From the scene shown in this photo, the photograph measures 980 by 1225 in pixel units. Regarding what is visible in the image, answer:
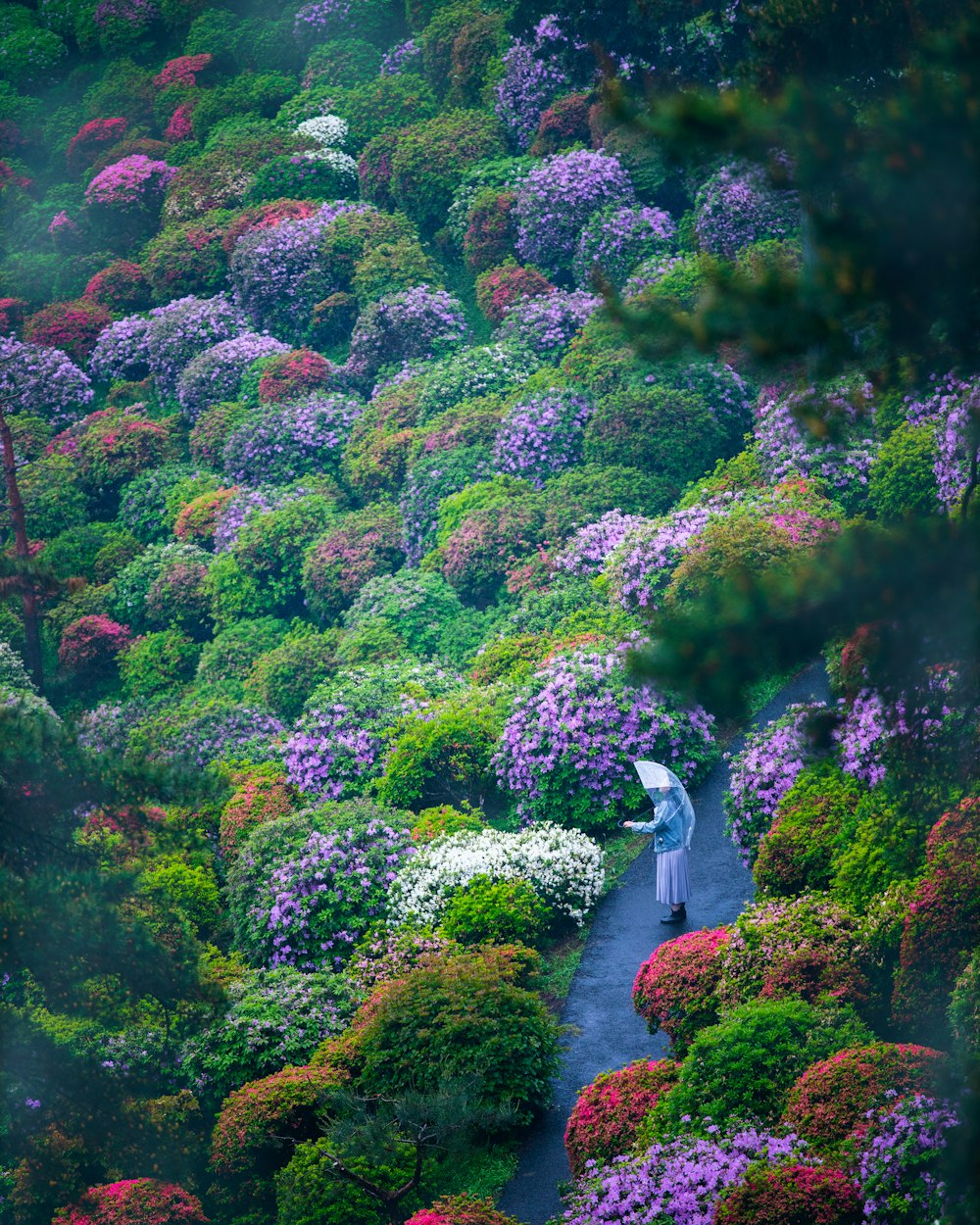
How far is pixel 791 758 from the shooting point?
38.7 feet

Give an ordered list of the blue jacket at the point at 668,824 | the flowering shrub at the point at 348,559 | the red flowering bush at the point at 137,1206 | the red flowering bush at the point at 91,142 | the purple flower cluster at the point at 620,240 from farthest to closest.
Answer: the red flowering bush at the point at 91,142 < the purple flower cluster at the point at 620,240 < the flowering shrub at the point at 348,559 < the blue jacket at the point at 668,824 < the red flowering bush at the point at 137,1206

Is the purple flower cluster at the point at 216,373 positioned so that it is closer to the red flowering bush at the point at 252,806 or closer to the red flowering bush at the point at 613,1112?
the red flowering bush at the point at 252,806

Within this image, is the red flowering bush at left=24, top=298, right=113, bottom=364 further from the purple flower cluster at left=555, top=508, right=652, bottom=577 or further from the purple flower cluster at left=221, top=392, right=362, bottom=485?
the purple flower cluster at left=555, top=508, right=652, bottom=577

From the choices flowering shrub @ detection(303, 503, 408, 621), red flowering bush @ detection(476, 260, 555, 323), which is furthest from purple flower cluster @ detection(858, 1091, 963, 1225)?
red flowering bush @ detection(476, 260, 555, 323)

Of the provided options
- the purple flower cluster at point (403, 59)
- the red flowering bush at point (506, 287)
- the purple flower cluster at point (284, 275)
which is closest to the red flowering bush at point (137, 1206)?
the red flowering bush at point (506, 287)

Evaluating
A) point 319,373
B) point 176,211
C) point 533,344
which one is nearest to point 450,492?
point 533,344

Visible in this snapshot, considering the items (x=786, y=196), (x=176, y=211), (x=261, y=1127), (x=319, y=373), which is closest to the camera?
(x=261, y=1127)

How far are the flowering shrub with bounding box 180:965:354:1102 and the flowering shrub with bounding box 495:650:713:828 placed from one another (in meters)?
3.42

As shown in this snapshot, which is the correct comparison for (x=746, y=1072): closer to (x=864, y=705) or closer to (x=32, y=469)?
(x=864, y=705)

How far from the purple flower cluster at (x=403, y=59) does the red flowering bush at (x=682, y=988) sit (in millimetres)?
30063

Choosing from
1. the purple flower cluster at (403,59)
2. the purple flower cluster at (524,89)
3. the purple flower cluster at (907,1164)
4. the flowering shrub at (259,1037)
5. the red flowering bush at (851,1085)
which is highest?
the purple flower cluster at (403,59)

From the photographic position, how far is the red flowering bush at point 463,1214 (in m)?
8.27

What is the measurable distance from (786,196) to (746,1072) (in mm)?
16014

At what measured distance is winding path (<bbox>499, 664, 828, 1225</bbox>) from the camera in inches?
374
